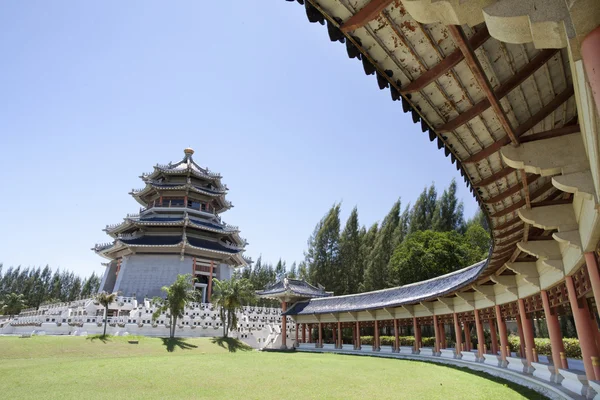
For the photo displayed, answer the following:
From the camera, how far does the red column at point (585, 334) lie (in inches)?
400

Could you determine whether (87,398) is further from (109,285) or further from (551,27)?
(109,285)

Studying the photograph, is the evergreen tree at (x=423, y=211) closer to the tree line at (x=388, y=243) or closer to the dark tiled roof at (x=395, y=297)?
the tree line at (x=388, y=243)

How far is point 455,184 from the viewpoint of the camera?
5291cm

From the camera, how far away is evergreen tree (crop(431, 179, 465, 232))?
165 feet

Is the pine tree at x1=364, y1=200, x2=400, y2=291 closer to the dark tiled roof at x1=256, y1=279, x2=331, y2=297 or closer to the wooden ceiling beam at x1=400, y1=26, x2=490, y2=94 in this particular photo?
the dark tiled roof at x1=256, y1=279, x2=331, y2=297

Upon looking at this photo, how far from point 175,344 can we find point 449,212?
3821 cm

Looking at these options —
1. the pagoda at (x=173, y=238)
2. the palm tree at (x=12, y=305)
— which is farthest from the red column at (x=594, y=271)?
the palm tree at (x=12, y=305)

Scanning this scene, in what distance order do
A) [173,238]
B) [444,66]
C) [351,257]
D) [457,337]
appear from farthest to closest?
[351,257], [173,238], [457,337], [444,66]

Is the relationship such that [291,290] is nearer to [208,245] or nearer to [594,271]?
[208,245]

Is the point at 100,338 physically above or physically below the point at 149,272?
below

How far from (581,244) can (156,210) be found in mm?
46243

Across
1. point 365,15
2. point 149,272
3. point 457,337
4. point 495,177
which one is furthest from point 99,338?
point 365,15

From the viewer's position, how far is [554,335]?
1315 centimetres

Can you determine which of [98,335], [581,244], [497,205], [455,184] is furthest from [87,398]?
[455,184]
